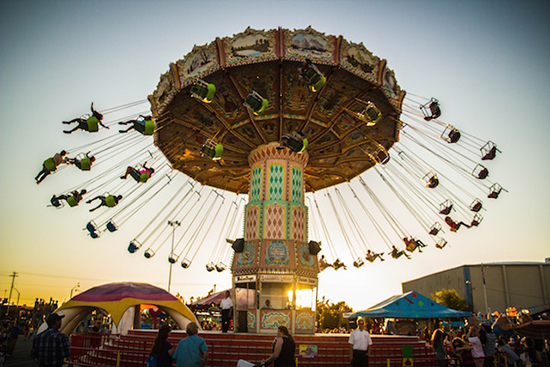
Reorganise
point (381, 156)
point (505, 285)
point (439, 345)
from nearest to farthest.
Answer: point (439, 345)
point (381, 156)
point (505, 285)

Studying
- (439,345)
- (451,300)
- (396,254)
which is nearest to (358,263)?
(396,254)

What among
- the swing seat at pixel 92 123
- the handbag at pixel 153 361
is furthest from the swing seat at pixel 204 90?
the handbag at pixel 153 361

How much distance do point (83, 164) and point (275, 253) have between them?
764cm

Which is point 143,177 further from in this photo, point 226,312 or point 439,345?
point 439,345

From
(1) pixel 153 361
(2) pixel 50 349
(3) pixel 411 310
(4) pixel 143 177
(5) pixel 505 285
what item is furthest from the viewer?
(5) pixel 505 285

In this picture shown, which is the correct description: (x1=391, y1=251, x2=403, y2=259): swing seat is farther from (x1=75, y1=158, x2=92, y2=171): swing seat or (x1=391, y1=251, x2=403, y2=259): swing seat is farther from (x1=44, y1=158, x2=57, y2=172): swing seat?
(x1=44, y1=158, x2=57, y2=172): swing seat

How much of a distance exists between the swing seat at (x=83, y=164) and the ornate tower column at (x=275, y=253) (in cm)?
658

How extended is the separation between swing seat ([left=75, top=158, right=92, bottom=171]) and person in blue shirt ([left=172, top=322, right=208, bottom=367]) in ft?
32.4

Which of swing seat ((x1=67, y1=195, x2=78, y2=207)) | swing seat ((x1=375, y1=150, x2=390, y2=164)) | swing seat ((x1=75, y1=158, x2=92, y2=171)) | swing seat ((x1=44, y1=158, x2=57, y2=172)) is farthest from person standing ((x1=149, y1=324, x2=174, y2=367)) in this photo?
swing seat ((x1=375, y1=150, x2=390, y2=164))

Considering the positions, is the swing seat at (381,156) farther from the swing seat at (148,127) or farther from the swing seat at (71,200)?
the swing seat at (71,200)

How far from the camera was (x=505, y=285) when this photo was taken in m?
50.4

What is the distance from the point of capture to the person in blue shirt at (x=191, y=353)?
558 centimetres

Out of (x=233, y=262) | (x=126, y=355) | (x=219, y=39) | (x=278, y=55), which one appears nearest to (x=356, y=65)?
(x=278, y=55)

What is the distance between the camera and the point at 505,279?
50531 millimetres
